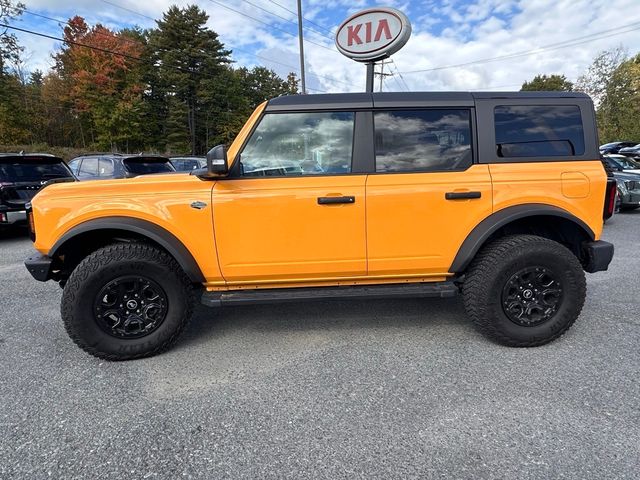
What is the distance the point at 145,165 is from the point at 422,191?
25.0ft

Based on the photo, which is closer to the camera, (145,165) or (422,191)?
(422,191)

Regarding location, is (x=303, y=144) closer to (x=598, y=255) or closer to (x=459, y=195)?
(x=459, y=195)

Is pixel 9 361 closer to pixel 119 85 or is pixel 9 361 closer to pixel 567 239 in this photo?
pixel 567 239

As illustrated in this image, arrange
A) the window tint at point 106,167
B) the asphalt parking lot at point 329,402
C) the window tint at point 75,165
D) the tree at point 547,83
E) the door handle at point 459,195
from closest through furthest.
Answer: the asphalt parking lot at point 329,402 → the door handle at point 459,195 → the window tint at point 106,167 → the window tint at point 75,165 → the tree at point 547,83

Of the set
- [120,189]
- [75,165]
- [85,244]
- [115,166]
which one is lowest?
[85,244]

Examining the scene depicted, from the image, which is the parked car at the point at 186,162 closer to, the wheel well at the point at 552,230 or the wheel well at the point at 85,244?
the wheel well at the point at 85,244

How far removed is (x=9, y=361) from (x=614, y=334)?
194 inches

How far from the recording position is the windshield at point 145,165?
827 centimetres

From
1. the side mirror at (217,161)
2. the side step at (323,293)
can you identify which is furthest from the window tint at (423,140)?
the side mirror at (217,161)

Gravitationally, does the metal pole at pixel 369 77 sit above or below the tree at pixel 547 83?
below

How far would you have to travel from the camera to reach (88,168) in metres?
8.83

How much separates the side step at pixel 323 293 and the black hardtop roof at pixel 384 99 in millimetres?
1431

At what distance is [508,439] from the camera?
202cm

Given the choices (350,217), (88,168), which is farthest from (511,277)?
(88,168)
